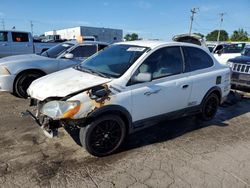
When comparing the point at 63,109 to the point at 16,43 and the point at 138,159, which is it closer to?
the point at 138,159

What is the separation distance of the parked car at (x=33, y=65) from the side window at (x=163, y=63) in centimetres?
341

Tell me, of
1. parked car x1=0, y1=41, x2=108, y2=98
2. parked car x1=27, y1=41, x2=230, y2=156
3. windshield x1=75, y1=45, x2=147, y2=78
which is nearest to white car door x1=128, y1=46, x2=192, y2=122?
parked car x1=27, y1=41, x2=230, y2=156

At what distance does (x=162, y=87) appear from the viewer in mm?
4258

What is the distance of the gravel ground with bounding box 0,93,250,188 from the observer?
129 inches

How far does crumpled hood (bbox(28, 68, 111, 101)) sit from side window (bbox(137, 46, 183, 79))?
2.54 ft

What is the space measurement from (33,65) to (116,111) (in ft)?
12.8

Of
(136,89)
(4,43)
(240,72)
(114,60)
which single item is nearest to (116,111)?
(136,89)

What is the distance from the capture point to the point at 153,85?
415 centimetres

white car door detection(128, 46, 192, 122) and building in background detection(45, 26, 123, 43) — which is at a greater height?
building in background detection(45, 26, 123, 43)

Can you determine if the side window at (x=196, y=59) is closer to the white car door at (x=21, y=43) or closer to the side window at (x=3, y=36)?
the white car door at (x=21, y=43)

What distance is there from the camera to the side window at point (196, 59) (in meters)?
4.80

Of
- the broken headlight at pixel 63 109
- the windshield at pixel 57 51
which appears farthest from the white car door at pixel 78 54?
the broken headlight at pixel 63 109

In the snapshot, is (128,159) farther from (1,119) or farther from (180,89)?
(1,119)

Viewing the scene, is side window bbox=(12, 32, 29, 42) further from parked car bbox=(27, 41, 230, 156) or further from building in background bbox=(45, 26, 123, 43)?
building in background bbox=(45, 26, 123, 43)
